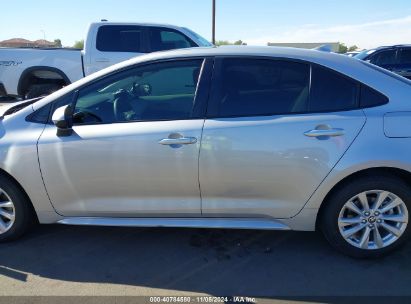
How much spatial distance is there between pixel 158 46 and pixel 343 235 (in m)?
5.78

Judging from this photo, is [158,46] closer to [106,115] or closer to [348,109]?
[106,115]

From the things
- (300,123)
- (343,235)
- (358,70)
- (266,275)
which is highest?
(358,70)

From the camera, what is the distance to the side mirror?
2846 mm

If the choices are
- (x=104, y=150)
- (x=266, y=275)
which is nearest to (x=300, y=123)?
(x=266, y=275)

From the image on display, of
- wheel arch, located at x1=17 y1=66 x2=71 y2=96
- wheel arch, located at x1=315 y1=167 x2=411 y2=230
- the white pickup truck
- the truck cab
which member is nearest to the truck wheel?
the white pickup truck

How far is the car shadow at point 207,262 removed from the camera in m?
2.72

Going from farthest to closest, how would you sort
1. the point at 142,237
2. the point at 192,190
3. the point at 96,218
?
the point at 142,237 → the point at 96,218 → the point at 192,190

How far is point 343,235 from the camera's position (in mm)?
2945

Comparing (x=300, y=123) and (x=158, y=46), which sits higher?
(x=158, y=46)

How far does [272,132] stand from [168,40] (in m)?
5.44

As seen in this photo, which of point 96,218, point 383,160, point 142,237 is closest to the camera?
point 383,160

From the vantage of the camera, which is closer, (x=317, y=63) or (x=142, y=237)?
(x=317, y=63)

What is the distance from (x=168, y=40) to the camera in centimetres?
764

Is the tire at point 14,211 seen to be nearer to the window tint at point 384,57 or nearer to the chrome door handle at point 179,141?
the chrome door handle at point 179,141
